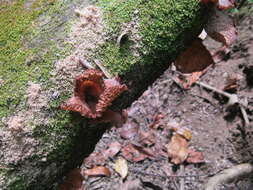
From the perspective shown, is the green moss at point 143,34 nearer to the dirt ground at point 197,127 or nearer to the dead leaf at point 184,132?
the dirt ground at point 197,127

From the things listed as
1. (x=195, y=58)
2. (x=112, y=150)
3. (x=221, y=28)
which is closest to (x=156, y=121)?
(x=112, y=150)

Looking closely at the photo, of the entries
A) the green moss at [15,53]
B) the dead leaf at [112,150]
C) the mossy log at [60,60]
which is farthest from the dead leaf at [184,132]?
the green moss at [15,53]

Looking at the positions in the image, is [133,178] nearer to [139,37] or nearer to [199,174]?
[199,174]

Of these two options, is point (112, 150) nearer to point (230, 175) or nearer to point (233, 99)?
point (230, 175)

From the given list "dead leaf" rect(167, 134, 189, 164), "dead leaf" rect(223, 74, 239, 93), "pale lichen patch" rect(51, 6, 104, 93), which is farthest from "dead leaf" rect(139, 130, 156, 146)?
"pale lichen patch" rect(51, 6, 104, 93)

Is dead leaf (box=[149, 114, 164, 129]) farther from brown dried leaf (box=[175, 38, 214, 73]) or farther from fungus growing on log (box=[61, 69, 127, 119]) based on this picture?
fungus growing on log (box=[61, 69, 127, 119])

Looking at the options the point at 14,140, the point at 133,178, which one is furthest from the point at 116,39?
the point at 133,178
